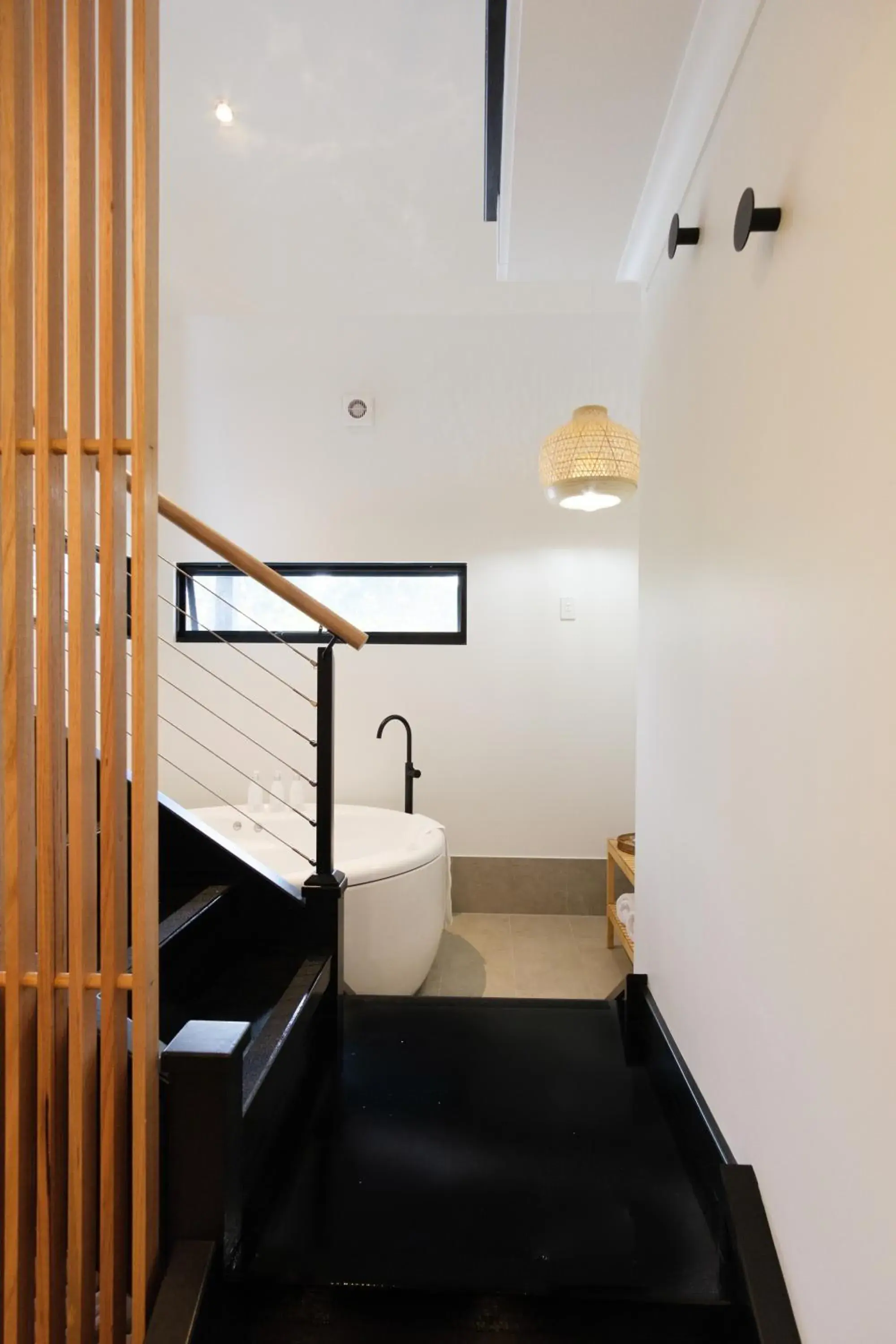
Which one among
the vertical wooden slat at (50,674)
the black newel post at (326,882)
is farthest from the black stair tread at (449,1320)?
the black newel post at (326,882)

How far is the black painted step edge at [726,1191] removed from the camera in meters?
0.96

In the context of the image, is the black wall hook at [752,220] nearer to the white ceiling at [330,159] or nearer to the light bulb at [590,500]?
the white ceiling at [330,159]

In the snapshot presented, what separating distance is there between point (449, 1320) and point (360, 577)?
300 centimetres

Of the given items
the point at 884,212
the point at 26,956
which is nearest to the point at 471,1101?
the point at 26,956

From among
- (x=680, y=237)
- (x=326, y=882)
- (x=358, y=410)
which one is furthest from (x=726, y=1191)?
(x=358, y=410)

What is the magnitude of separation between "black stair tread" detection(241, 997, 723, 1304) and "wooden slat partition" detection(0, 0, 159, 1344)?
1.07 feet

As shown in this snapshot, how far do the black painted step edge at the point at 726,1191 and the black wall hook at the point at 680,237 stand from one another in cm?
174

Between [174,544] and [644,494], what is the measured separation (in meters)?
2.68

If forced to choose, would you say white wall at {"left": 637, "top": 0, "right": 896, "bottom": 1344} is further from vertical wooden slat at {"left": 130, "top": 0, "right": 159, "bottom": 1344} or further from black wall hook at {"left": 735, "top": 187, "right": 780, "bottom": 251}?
vertical wooden slat at {"left": 130, "top": 0, "right": 159, "bottom": 1344}

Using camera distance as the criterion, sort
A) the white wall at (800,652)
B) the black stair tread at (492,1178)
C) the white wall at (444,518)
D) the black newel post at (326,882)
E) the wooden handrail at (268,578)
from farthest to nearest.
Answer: the white wall at (444,518), the black newel post at (326,882), the wooden handrail at (268,578), the black stair tread at (492,1178), the white wall at (800,652)

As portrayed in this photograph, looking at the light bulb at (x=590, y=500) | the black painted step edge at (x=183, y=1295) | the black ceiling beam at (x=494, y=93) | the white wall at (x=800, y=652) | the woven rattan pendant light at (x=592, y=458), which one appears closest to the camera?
the white wall at (x=800, y=652)

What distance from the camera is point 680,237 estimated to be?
1368mm

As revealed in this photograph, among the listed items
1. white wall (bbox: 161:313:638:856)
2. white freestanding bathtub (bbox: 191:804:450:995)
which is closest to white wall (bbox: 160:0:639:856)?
white wall (bbox: 161:313:638:856)

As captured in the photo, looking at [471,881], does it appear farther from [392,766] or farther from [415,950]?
[415,950]
